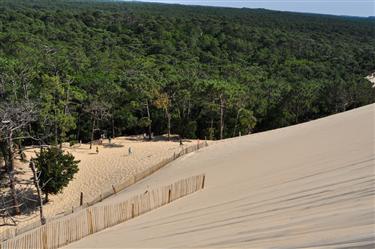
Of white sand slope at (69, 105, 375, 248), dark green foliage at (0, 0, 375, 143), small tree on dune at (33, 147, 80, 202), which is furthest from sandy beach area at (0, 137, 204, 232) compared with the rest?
white sand slope at (69, 105, 375, 248)

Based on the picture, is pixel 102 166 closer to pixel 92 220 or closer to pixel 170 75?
pixel 92 220

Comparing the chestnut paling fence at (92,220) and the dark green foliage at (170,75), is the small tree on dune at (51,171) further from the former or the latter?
the chestnut paling fence at (92,220)

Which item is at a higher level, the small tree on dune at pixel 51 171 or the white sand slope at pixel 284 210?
the white sand slope at pixel 284 210

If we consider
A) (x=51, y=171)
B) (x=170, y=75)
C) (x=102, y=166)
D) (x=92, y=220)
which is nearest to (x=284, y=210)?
(x=92, y=220)

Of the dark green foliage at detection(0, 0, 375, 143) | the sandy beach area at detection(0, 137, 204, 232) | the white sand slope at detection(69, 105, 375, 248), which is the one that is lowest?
the sandy beach area at detection(0, 137, 204, 232)

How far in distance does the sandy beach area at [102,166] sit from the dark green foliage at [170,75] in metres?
1.75

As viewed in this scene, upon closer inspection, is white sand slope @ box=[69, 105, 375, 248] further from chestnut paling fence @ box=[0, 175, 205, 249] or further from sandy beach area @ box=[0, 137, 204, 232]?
sandy beach area @ box=[0, 137, 204, 232]

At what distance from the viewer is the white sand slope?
4.82m

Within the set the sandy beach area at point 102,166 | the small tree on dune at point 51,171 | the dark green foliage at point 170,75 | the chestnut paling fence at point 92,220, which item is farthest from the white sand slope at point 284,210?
the dark green foliage at point 170,75

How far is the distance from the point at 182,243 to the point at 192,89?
2958cm

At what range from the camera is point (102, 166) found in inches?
1039

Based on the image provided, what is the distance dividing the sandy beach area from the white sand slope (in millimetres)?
9556

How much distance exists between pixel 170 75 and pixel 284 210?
3964 cm

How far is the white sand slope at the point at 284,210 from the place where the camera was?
4824mm
